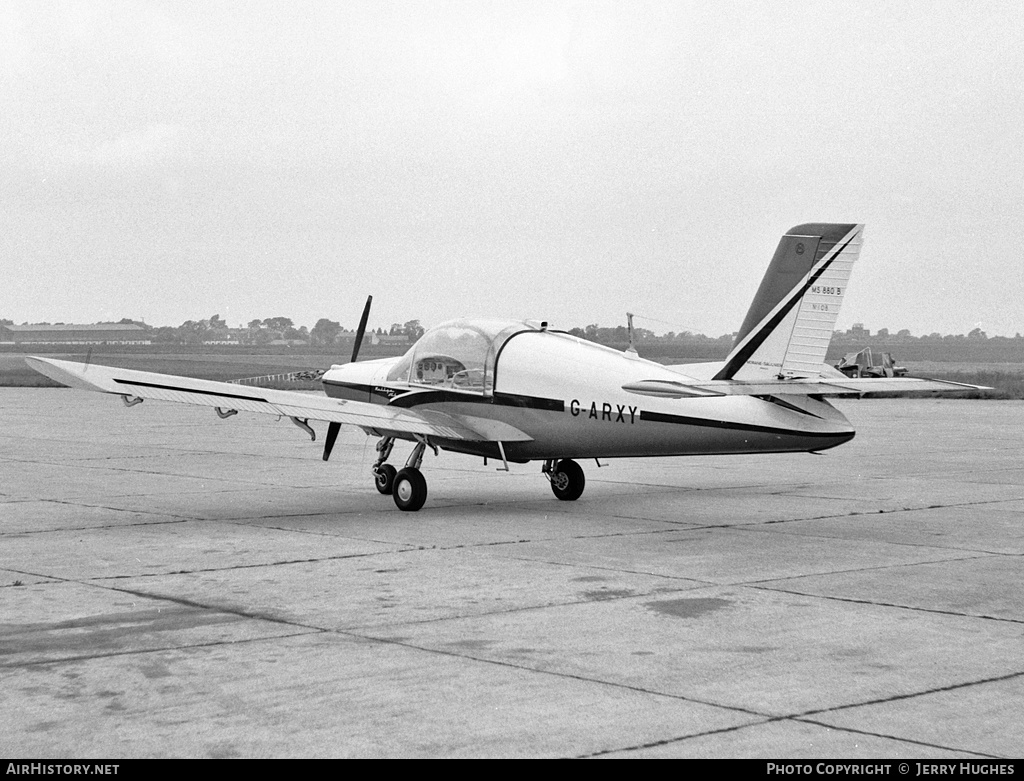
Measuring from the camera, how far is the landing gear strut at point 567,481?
1652 centimetres

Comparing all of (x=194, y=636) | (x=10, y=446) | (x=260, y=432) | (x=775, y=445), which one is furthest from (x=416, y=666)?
(x=260, y=432)

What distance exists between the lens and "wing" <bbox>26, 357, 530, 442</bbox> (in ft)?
46.4

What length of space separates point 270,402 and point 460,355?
2.64m

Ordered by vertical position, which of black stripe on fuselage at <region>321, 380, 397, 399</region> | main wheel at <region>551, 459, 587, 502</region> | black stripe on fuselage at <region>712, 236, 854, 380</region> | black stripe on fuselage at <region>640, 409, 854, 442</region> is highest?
black stripe on fuselage at <region>712, 236, 854, 380</region>

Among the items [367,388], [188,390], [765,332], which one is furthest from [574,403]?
[188,390]

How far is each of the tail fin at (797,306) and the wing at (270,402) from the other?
3035 mm

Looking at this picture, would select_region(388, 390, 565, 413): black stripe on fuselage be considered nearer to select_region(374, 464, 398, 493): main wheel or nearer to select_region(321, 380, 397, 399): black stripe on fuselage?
select_region(321, 380, 397, 399): black stripe on fuselage

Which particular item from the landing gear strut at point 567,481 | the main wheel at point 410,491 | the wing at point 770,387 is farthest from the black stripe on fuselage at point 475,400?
the landing gear strut at point 567,481

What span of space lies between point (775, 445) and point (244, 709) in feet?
30.7

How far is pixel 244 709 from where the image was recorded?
20.9ft

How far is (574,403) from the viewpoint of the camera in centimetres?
1496

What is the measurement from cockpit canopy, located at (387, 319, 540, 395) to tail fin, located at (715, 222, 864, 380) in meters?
2.79

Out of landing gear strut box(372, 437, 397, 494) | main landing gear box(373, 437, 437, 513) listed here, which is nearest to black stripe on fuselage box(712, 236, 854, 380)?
main landing gear box(373, 437, 437, 513)

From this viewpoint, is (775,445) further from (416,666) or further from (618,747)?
(618,747)
